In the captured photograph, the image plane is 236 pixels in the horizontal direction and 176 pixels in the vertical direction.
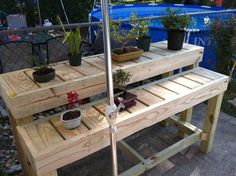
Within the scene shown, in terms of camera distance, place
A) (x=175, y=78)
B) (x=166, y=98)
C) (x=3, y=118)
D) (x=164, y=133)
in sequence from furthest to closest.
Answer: (x=3, y=118)
(x=164, y=133)
(x=175, y=78)
(x=166, y=98)

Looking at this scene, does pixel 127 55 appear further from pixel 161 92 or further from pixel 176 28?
pixel 176 28

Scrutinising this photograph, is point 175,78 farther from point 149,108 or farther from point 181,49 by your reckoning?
point 149,108

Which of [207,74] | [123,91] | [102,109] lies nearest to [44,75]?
[102,109]

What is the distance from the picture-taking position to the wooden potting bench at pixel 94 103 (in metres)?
1.41

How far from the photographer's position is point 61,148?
1356mm

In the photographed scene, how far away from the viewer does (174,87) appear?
2045 millimetres

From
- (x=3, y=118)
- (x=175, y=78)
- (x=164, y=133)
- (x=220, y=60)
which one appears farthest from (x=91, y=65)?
(x=220, y=60)

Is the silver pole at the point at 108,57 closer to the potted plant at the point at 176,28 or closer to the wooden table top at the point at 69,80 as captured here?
the wooden table top at the point at 69,80

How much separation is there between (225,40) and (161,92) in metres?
2.20

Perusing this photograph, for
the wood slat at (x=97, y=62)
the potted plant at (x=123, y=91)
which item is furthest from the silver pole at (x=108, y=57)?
the wood slat at (x=97, y=62)

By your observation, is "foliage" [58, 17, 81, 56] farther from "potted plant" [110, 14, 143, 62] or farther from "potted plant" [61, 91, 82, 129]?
"potted plant" [61, 91, 82, 129]

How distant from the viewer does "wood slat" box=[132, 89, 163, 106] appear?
1808 mm

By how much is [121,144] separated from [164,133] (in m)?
0.81

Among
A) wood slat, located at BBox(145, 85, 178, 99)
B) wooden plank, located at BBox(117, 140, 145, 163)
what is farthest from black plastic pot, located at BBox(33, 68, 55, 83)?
wooden plank, located at BBox(117, 140, 145, 163)
